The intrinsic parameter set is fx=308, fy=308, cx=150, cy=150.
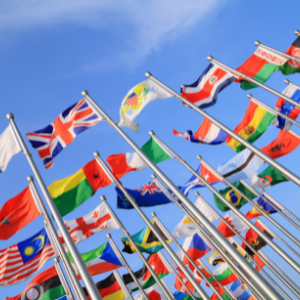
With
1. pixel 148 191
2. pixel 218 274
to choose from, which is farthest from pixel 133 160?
pixel 218 274

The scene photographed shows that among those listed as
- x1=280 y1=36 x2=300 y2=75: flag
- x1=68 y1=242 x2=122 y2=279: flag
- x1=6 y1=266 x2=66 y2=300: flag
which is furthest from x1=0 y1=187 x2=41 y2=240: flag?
x1=280 y1=36 x2=300 y2=75: flag

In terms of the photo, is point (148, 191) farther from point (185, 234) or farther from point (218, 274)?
point (218, 274)

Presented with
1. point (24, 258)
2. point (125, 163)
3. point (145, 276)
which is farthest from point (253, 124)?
point (24, 258)

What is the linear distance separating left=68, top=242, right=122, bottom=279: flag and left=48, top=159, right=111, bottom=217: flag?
13.2 feet

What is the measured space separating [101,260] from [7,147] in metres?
6.72

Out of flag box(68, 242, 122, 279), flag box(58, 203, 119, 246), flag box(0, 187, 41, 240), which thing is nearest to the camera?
flag box(0, 187, 41, 240)

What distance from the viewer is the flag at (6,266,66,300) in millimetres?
12182

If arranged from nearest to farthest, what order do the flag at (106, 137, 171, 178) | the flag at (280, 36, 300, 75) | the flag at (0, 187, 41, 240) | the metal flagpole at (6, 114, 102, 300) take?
the metal flagpole at (6, 114, 102, 300)
the flag at (0, 187, 41, 240)
the flag at (106, 137, 171, 178)
the flag at (280, 36, 300, 75)

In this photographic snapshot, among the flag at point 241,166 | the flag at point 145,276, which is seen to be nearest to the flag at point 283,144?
the flag at point 241,166

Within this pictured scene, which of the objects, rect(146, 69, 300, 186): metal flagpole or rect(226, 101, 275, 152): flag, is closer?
rect(146, 69, 300, 186): metal flagpole

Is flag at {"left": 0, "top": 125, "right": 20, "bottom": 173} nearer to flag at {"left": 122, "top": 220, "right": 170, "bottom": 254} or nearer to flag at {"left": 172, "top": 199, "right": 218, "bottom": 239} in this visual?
flag at {"left": 122, "top": 220, "right": 170, "bottom": 254}

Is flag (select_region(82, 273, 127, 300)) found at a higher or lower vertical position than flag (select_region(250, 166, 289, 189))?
higher

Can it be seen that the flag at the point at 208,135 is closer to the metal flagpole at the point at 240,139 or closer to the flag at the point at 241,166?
the flag at the point at 241,166

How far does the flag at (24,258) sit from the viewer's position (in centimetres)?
1087
